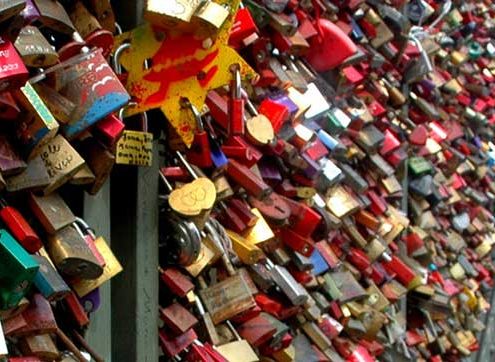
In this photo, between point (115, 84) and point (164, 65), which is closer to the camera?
point (115, 84)

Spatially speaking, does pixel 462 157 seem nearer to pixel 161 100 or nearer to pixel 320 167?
pixel 320 167

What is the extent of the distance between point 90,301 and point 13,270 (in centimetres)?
32

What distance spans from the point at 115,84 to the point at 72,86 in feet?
0.21

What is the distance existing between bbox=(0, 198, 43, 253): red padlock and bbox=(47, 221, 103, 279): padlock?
7 cm

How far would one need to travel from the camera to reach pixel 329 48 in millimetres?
2785

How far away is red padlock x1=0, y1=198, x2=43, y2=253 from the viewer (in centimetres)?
138

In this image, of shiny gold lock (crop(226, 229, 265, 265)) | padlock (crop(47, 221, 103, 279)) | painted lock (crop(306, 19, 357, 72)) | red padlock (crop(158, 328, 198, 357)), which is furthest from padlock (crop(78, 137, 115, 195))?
painted lock (crop(306, 19, 357, 72))

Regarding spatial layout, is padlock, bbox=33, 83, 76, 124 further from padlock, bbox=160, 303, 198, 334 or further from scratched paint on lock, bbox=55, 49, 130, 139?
padlock, bbox=160, 303, 198, 334

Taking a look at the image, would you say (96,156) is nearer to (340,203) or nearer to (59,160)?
(59,160)

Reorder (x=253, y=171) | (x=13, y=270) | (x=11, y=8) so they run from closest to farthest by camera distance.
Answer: (x=11, y=8) < (x=13, y=270) < (x=253, y=171)

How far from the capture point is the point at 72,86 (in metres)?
1.49

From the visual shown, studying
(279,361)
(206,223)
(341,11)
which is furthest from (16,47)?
(341,11)

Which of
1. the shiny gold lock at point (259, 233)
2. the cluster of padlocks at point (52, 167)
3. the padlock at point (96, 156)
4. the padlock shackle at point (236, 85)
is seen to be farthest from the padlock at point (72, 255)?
the shiny gold lock at point (259, 233)

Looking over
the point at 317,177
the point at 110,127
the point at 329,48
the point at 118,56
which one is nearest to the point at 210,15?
the point at 118,56
